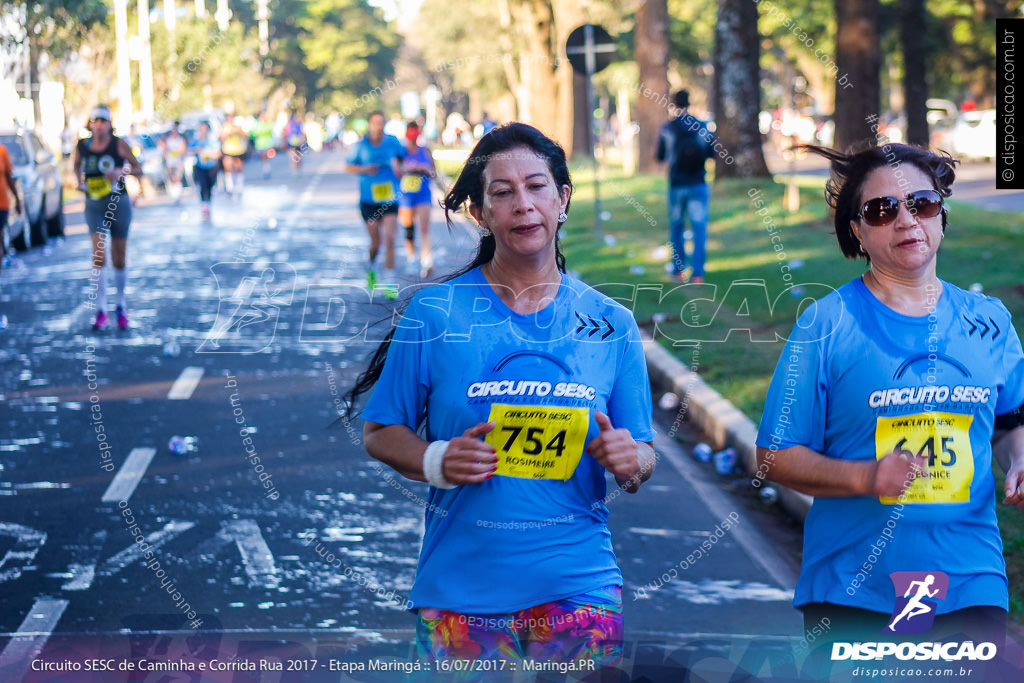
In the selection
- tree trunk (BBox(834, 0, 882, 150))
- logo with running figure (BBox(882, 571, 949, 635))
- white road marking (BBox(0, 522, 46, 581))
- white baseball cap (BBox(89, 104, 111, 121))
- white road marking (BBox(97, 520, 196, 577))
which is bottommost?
white road marking (BBox(97, 520, 196, 577))

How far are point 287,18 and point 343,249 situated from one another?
306 ft

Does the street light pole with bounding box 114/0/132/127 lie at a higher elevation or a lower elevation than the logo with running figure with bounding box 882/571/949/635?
higher

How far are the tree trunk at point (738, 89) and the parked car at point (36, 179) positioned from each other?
12.1 metres

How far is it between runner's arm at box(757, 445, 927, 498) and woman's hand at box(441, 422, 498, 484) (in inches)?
27.8

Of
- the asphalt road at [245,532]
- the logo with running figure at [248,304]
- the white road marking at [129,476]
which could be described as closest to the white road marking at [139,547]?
the asphalt road at [245,532]

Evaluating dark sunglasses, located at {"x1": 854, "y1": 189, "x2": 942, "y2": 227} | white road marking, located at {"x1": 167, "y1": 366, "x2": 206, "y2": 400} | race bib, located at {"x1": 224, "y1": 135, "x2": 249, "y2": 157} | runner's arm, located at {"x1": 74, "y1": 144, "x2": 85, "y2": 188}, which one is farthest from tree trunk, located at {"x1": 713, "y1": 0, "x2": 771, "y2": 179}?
dark sunglasses, located at {"x1": 854, "y1": 189, "x2": 942, "y2": 227}

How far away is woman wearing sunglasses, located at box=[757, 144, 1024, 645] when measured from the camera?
3121mm

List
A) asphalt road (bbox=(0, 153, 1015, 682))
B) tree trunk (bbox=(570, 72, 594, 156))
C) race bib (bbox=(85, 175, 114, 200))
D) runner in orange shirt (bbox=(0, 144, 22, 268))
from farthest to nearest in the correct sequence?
tree trunk (bbox=(570, 72, 594, 156))
runner in orange shirt (bbox=(0, 144, 22, 268))
race bib (bbox=(85, 175, 114, 200))
asphalt road (bbox=(0, 153, 1015, 682))

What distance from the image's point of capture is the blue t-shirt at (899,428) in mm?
3133

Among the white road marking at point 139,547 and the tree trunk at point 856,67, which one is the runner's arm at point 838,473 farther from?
the tree trunk at point 856,67

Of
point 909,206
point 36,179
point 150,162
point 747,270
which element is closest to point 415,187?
point 747,270

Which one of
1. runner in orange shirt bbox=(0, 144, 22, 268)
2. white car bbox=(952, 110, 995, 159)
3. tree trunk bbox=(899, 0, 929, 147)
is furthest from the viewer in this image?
white car bbox=(952, 110, 995, 159)

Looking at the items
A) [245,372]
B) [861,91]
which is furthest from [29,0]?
[245,372]

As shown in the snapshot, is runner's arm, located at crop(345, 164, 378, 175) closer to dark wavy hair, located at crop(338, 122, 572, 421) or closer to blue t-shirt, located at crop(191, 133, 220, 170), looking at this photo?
blue t-shirt, located at crop(191, 133, 220, 170)
